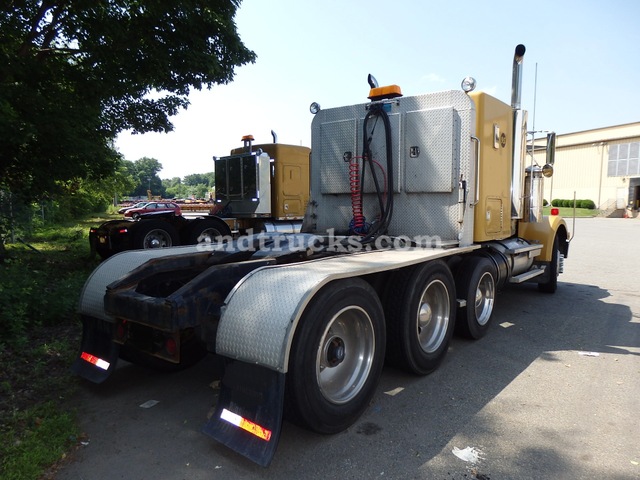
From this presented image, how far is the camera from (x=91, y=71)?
8883 mm

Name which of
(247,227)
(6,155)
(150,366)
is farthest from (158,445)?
(247,227)

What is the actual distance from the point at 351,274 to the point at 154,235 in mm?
8417

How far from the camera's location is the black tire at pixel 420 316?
4.12 metres

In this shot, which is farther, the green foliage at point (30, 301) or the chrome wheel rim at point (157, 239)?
the chrome wheel rim at point (157, 239)

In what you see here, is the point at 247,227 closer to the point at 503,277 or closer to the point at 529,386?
the point at 503,277

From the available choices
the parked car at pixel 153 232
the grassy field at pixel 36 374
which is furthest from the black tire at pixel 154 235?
the grassy field at pixel 36 374

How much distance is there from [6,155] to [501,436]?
28.1 ft

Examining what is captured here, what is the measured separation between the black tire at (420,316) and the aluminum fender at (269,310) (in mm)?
780

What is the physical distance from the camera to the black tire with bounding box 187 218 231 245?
11.0 meters

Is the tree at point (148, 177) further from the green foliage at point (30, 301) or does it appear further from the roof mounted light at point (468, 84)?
the roof mounted light at point (468, 84)

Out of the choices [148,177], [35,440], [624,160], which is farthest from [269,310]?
[148,177]

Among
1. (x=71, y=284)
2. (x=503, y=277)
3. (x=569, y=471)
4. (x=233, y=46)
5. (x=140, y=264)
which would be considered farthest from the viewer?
(x=233, y=46)

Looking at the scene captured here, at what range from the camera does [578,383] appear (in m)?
4.26

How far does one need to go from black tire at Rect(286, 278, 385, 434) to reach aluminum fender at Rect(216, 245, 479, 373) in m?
0.14
